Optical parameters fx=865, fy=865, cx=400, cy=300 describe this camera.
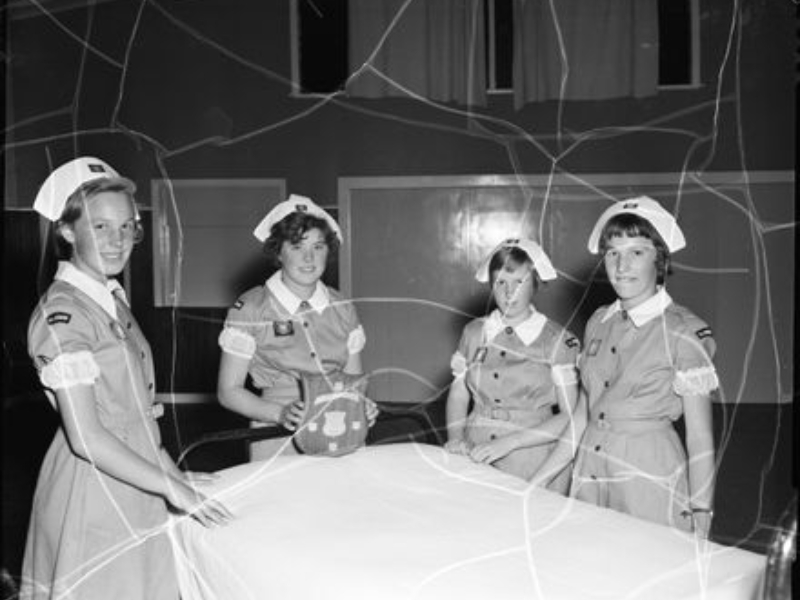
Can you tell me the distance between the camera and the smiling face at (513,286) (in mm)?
2195

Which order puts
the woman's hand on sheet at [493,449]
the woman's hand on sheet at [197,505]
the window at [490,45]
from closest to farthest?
the woman's hand on sheet at [197,505], the woman's hand on sheet at [493,449], the window at [490,45]

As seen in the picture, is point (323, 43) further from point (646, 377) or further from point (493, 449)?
point (646, 377)

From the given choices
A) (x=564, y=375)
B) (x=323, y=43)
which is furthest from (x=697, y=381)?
(x=323, y=43)

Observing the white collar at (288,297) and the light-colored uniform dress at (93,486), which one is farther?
the white collar at (288,297)

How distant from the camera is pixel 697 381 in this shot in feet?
6.10

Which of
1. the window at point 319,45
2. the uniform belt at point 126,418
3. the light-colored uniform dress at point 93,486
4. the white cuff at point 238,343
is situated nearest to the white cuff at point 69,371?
the light-colored uniform dress at point 93,486

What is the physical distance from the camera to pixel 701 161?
227 inches

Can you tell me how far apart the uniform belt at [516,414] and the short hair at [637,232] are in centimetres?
51

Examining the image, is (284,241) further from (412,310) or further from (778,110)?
(778,110)

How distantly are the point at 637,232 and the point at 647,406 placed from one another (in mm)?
389

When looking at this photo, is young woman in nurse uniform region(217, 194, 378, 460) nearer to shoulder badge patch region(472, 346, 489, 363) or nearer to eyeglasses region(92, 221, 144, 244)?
shoulder badge patch region(472, 346, 489, 363)

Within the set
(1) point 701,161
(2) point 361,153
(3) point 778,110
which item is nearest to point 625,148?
(1) point 701,161

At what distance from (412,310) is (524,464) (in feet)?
12.3

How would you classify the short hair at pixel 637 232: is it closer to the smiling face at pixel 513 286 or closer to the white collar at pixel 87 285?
the smiling face at pixel 513 286
